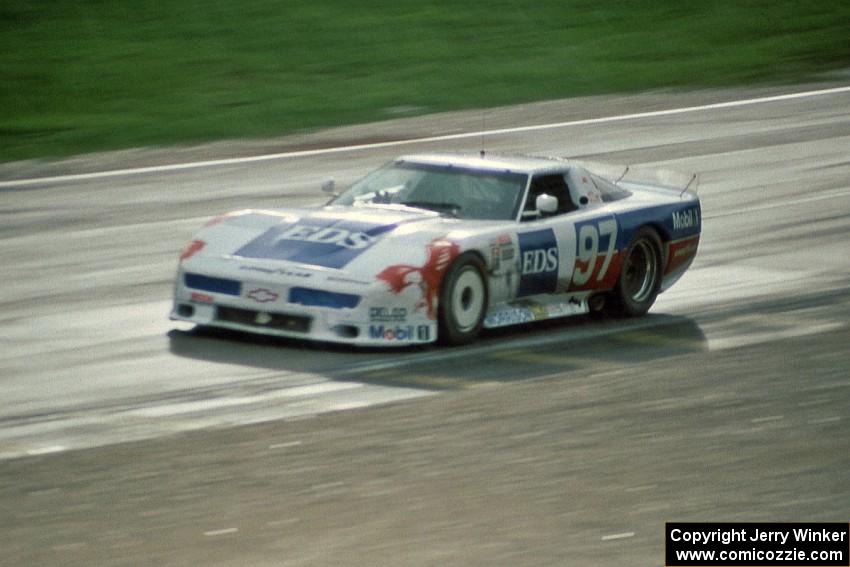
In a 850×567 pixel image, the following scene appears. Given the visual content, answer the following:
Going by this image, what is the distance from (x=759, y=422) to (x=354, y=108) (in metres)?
14.8

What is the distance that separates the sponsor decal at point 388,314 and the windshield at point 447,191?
1.11 m

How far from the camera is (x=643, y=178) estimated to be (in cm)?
1359

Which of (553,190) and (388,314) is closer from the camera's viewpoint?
(388,314)

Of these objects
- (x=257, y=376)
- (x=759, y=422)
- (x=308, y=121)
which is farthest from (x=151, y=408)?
(x=308, y=121)

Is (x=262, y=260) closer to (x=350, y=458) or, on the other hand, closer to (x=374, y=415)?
(x=374, y=415)

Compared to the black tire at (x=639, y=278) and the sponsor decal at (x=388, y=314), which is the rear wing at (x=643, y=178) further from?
the sponsor decal at (x=388, y=314)

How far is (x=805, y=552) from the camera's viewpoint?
265 inches

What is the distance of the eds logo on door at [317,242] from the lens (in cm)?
1082

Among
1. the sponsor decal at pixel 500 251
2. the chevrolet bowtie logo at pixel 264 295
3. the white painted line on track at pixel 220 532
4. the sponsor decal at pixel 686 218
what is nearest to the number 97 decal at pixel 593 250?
the sponsor decal at pixel 500 251

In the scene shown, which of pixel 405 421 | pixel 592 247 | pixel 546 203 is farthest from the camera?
Answer: pixel 592 247

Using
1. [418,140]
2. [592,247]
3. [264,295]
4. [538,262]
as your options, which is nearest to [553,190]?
[592,247]

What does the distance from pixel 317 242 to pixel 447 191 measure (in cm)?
120

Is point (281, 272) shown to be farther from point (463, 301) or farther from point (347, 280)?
point (463, 301)

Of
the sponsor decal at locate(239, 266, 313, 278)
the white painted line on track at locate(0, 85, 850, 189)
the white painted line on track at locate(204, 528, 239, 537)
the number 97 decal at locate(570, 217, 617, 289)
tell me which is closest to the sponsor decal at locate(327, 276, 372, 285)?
the sponsor decal at locate(239, 266, 313, 278)
